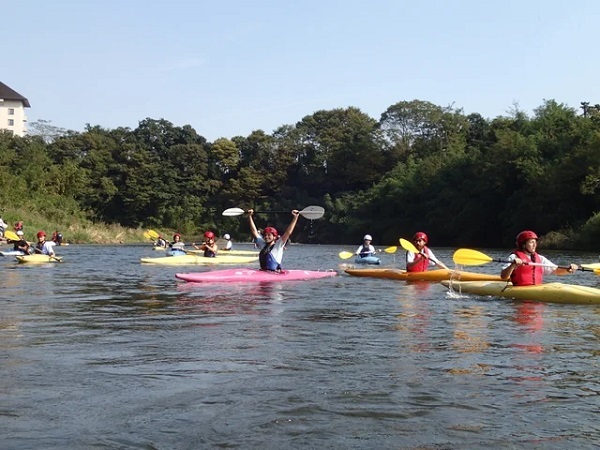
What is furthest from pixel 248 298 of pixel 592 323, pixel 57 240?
pixel 57 240

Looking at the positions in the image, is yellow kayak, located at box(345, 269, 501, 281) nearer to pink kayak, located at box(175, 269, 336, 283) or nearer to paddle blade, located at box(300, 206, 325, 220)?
paddle blade, located at box(300, 206, 325, 220)

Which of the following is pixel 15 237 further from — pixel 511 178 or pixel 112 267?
pixel 511 178

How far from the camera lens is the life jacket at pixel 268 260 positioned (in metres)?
12.6

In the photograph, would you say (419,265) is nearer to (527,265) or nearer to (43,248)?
(527,265)

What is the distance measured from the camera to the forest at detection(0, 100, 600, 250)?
126 ft

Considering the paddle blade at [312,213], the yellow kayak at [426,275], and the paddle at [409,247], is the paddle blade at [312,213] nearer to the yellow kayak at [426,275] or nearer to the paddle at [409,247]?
the yellow kayak at [426,275]

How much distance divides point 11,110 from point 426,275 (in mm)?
73934

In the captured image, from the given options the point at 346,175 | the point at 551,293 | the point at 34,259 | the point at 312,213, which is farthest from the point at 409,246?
the point at 346,175

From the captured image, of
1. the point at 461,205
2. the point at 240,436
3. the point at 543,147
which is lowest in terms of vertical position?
the point at 240,436

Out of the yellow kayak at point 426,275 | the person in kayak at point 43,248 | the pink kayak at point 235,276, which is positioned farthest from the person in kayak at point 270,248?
the person in kayak at point 43,248

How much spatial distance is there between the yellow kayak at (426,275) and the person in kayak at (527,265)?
3.87 feet

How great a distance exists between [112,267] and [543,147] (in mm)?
28968

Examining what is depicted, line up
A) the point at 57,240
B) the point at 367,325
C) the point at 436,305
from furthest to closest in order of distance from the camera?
1. the point at 57,240
2. the point at 436,305
3. the point at 367,325

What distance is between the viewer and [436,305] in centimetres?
930
